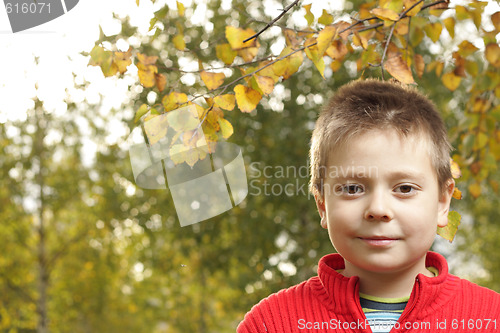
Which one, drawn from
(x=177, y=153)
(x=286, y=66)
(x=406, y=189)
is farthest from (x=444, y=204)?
(x=177, y=153)

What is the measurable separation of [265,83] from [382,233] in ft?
1.87

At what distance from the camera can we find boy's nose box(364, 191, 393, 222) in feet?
3.86

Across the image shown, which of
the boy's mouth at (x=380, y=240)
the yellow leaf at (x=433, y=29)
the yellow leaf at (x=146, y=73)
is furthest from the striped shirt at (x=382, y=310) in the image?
the yellow leaf at (x=433, y=29)

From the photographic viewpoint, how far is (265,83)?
155 centimetres

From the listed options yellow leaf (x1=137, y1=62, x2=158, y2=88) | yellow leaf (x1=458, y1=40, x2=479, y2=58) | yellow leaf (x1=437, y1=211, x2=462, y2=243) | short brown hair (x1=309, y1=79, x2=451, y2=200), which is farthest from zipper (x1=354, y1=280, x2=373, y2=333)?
yellow leaf (x1=458, y1=40, x2=479, y2=58)

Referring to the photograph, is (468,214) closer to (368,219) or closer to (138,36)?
(138,36)

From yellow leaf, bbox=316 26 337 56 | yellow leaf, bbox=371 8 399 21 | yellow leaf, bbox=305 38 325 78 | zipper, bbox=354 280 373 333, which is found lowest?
zipper, bbox=354 280 373 333

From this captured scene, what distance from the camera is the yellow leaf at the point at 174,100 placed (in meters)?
1.57

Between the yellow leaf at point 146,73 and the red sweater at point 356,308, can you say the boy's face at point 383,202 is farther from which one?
the yellow leaf at point 146,73

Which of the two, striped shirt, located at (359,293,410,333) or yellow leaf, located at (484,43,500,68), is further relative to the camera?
yellow leaf, located at (484,43,500,68)

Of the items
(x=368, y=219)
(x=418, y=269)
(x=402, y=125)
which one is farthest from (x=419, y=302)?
(x=402, y=125)

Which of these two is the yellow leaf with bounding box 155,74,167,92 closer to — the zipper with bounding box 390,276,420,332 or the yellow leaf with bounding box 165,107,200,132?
the yellow leaf with bounding box 165,107,200,132

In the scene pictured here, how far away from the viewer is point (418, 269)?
1.29 meters

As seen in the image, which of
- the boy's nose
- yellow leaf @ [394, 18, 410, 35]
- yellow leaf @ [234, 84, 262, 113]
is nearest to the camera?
the boy's nose
